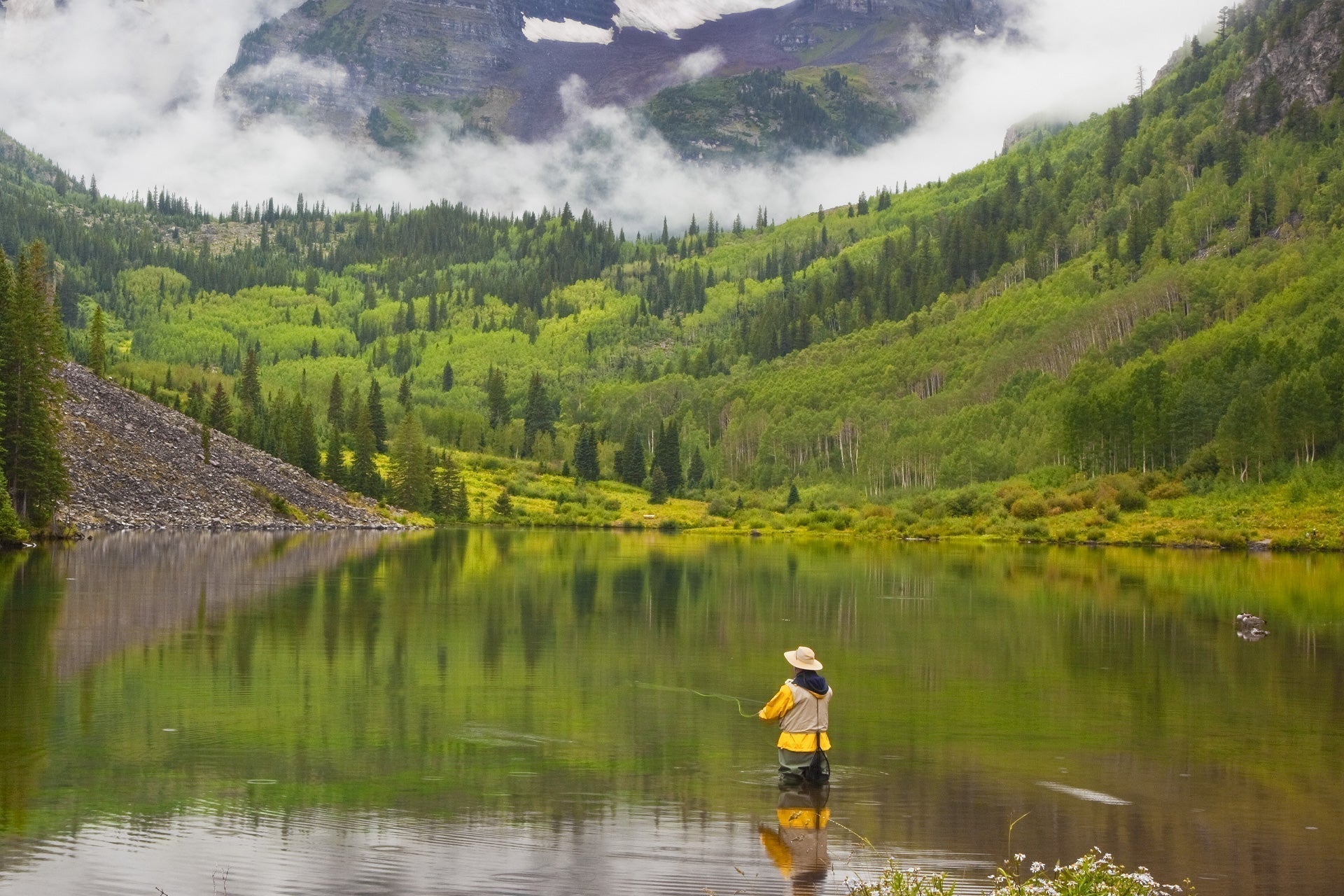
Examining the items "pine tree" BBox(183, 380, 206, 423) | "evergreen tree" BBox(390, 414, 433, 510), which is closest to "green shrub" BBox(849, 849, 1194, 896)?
"pine tree" BBox(183, 380, 206, 423)

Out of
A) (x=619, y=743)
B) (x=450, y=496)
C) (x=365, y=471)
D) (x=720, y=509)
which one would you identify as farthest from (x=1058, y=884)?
(x=450, y=496)

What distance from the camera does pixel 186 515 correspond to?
129875mm

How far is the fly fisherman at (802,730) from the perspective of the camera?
966 inches

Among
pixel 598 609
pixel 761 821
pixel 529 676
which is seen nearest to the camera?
pixel 761 821

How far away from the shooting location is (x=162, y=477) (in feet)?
438

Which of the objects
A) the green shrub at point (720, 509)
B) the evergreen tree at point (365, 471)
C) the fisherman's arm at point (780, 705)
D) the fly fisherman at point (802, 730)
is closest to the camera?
the fly fisherman at point (802, 730)

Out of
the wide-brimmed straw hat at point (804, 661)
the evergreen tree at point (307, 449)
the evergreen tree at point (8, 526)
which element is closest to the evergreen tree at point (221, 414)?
the evergreen tree at point (307, 449)

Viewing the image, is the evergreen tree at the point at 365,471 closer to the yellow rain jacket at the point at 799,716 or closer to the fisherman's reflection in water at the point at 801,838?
the yellow rain jacket at the point at 799,716

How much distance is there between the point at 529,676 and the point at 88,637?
1413cm

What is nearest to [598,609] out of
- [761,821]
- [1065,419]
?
[761,821]

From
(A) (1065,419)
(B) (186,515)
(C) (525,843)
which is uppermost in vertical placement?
(A) (1065,419)

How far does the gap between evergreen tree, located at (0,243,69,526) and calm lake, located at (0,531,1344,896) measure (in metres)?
36.6

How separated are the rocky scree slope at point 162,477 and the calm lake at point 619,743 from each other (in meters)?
64.3

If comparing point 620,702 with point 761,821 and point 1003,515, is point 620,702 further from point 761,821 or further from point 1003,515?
point 1003,515
